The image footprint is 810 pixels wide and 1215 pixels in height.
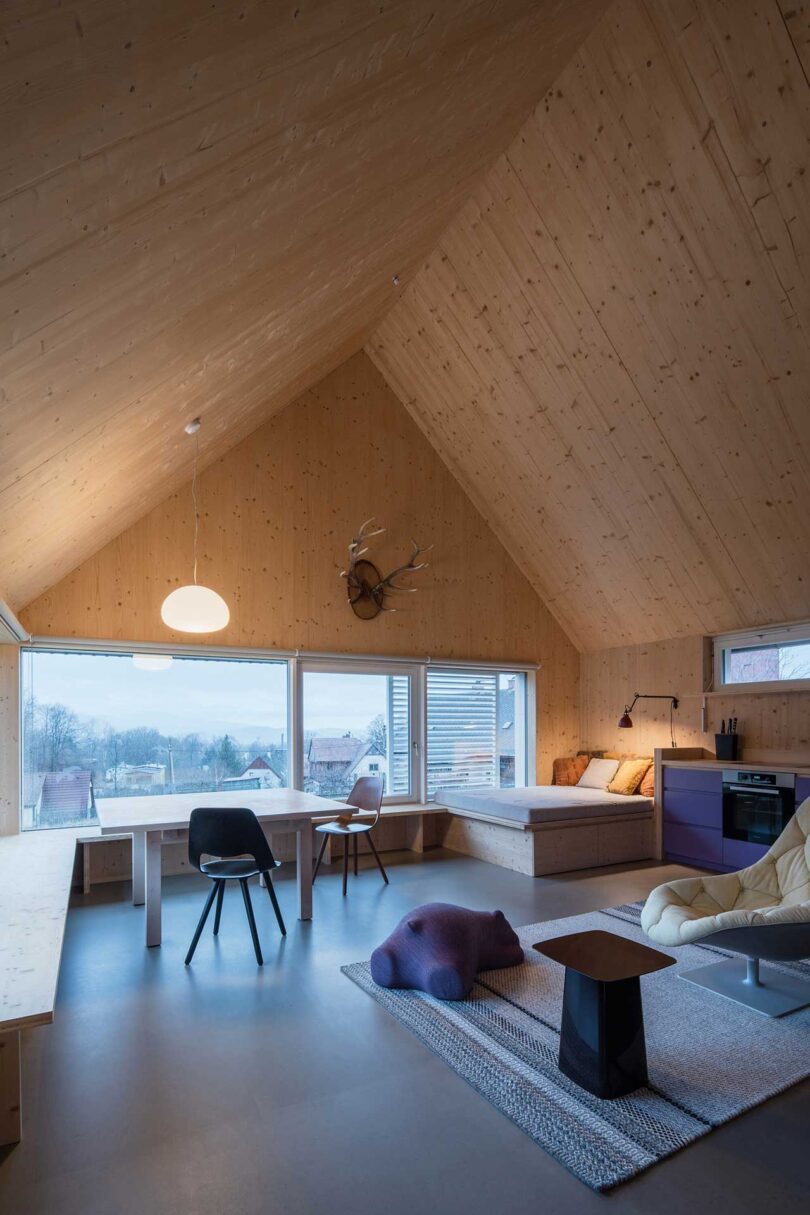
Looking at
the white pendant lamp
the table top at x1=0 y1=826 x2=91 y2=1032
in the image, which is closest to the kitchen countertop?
the white pendant lamp

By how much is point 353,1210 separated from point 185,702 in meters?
4.31

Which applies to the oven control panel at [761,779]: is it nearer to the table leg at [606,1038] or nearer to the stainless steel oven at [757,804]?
the stainless steel oven at [757,804]

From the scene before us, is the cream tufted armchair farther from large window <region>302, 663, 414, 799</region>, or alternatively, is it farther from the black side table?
large window <region>302, 663, 414, 799</region>

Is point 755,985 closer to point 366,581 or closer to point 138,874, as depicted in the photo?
point 138,874

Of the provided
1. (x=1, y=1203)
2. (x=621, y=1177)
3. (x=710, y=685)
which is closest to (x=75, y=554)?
(x=1, y=1203)

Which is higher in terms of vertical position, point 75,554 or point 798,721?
point 75,554

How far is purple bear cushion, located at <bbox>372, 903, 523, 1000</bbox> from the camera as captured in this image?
334 centimetres

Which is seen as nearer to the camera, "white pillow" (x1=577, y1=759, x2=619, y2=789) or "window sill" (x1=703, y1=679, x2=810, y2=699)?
"window sill" (x1=703, y1=679, x2=810, y2=699)

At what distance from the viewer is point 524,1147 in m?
2.27

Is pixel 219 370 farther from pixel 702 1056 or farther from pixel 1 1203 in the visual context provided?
pixel 702 1056

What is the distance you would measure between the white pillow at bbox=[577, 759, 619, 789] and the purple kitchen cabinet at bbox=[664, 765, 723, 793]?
2.38 ft

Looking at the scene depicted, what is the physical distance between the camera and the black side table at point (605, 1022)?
101 inches

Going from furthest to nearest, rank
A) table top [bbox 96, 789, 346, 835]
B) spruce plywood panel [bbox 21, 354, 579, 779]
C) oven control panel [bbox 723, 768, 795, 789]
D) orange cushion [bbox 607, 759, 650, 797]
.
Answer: orange cushion [bbox 607, 759, 650, 797]
spruce plywood panel [bbox 21, 354, 579, 779]
oven control panel [bbox 723, 768, 795, 789]
table top [bbox 96, 789, 346, 835]

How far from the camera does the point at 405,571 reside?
6.99 meters
